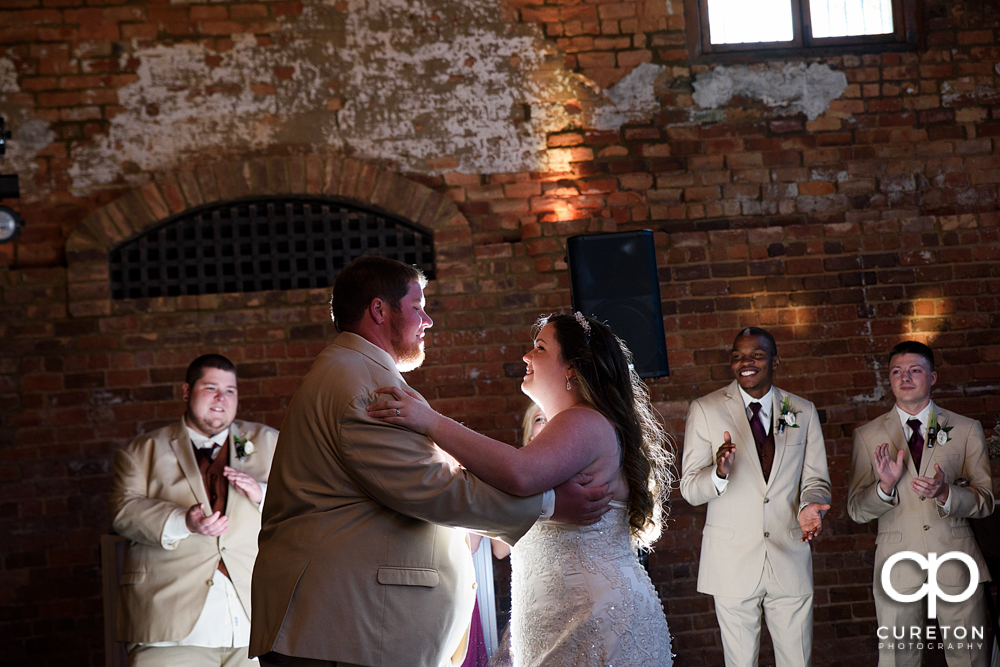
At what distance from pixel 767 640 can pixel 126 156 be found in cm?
468

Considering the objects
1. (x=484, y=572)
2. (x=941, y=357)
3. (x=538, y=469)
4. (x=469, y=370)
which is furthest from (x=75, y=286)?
(x=941, y=357)

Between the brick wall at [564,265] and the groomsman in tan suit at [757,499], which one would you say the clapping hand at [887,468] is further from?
the brick wall at [564,265]

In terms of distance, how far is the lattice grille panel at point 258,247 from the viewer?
16.5 ft

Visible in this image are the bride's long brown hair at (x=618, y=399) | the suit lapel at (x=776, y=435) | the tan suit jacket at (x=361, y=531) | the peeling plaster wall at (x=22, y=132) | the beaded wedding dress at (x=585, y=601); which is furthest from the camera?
the peeling plaster wall at (x=22, y=132)

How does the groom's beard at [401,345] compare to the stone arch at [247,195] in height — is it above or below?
below

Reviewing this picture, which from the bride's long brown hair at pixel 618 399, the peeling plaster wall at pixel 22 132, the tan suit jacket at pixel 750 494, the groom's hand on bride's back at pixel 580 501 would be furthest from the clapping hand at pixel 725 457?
the peeling plaster wall at pixel 22 132

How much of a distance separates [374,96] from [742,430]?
2841mm

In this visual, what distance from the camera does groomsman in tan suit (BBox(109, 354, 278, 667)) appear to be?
12.1ft

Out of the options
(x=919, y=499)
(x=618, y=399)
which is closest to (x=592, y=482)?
(x=618, y=399)

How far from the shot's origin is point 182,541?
12.5 feet

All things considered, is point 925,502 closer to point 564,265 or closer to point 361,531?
point 564,265

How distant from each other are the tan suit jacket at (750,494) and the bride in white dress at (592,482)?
55.9 inches

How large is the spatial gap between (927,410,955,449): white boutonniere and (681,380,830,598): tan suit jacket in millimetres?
513

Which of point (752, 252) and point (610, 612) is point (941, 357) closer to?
point (752, 252)
